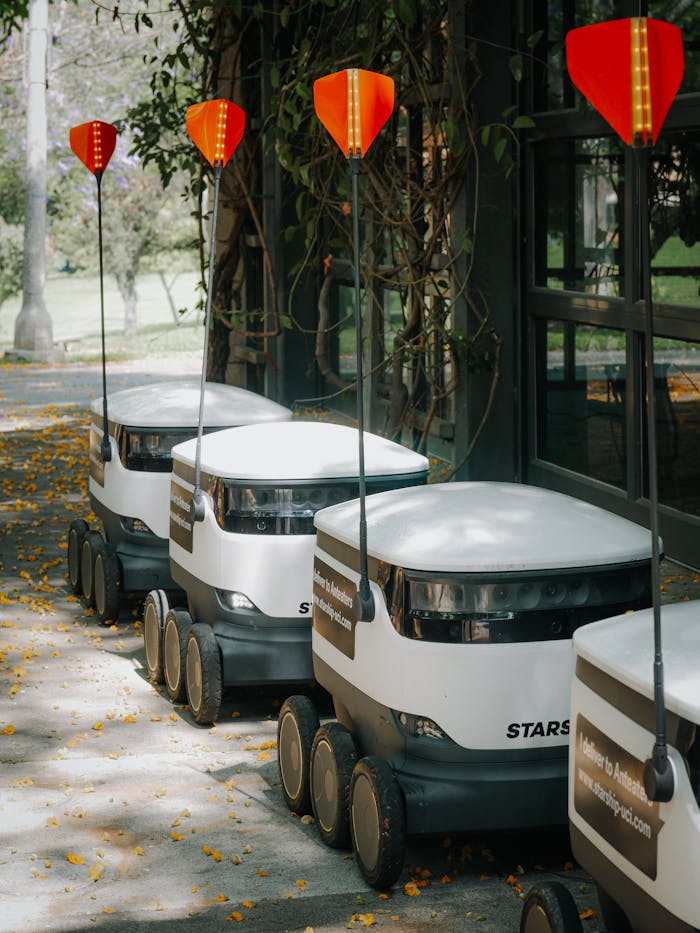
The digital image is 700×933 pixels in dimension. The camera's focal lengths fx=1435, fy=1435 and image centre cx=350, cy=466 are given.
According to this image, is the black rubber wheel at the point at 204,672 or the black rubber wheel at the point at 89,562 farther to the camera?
the black rubber wheel at the point at 89,562

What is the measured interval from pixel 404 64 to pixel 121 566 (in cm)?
403

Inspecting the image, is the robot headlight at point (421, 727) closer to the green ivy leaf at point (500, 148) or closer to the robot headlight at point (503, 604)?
the robot headlight at point (503, 604)

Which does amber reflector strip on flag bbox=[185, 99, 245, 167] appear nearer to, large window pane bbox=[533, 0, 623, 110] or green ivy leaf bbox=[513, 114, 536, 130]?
green ivy leaf bbox=[513, 114, 536, 130]

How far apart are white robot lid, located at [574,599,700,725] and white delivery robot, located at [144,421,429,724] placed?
216cm

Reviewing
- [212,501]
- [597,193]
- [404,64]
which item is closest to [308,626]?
[212,501]

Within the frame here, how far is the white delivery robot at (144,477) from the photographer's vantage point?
6938 millimetres

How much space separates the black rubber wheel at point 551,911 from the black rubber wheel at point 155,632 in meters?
3.02

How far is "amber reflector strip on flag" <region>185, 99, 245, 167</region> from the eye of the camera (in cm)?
616

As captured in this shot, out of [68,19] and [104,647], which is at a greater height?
[68,19]

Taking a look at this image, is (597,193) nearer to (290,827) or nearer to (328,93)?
(328,93)

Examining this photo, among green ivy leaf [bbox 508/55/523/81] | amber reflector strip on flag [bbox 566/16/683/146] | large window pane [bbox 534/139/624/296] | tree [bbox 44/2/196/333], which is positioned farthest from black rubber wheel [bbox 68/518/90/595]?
tree [bbox 44/2/196/333]

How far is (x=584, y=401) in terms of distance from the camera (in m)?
8.74

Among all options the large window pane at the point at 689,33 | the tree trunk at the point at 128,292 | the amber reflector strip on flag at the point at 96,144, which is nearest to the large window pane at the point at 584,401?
the large window pane at the point at 689,33

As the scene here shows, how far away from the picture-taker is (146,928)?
3.68 metres
